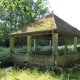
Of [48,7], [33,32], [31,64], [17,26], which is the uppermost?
[48,7]

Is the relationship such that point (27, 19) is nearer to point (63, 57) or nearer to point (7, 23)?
point (7, 23)

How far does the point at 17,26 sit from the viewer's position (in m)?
30.5

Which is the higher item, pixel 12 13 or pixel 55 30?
pixel 12 13

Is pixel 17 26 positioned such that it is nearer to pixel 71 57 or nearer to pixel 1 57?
pixel 1 57

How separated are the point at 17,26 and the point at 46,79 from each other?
24.3m

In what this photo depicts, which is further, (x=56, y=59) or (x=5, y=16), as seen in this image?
(x=5, y=16)

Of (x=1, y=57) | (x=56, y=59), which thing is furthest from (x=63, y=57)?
(x=1, y=57)

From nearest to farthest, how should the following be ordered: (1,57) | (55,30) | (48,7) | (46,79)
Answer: (46,79) < (55,30) < (1,57) < (48,7)

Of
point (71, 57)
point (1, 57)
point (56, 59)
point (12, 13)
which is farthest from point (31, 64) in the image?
point (12, 13)

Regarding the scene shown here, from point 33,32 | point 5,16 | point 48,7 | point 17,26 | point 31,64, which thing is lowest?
point 31,64

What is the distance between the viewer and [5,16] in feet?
99.4

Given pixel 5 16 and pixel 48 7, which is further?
pixel 48 7

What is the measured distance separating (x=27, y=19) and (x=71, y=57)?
18.3 metres

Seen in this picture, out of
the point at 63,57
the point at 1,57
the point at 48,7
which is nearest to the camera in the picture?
the point at 63,57
